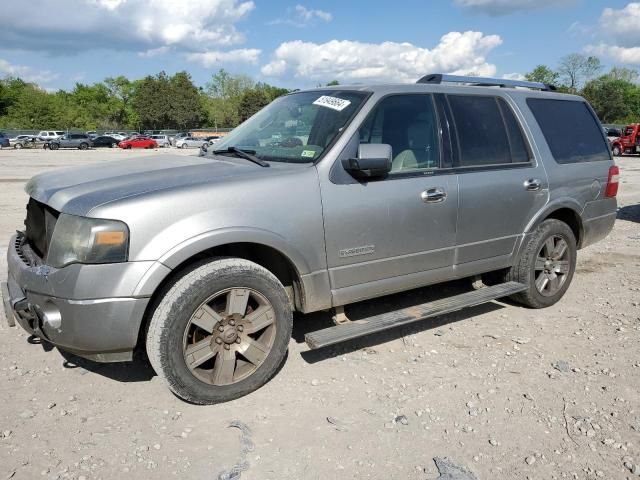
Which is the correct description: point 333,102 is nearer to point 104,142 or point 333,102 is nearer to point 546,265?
point 546,265

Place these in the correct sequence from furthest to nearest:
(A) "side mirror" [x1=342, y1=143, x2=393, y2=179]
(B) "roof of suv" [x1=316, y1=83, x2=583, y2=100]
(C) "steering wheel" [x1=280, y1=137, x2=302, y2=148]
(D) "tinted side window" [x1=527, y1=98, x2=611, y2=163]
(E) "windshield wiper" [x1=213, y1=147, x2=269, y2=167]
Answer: (D) "tinted side window" [x1=527, y1=98, x2=611, y2=163] → (B) "roof of suv" [x1=316, y1=83, x2=583, y2=100] → (C) "steering wheel" [x1=280, y1=137, x2=302, y2=148] → (E) "windshield wiper" [x1=213, y1=147, x2=269, y2=167] → (A) "side mirror" [x1=342, y1=143, x2=393, y2=179]

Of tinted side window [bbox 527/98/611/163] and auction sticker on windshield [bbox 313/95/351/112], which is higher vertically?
auction sticker on windshield [bbox 313/95/351/112]

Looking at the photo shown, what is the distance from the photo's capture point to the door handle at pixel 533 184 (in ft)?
14.7

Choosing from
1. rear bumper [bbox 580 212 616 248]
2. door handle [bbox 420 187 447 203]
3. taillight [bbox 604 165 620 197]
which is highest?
door handle [bbox 420 187 447 203]

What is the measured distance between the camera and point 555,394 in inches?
134

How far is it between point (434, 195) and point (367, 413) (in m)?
1.64

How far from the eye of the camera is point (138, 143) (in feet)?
167

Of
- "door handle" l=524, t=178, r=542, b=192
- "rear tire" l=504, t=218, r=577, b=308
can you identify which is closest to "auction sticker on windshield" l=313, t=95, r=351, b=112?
"door handle" l=524, t=178, r=542, b=192

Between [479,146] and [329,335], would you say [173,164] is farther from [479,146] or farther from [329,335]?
[479,146]

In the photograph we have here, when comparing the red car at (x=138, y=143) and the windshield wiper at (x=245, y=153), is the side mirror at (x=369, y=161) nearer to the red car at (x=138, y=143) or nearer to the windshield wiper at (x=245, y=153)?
the windshield wiper at (x=245, y=153)

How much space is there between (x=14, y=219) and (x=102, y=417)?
723 centimetres

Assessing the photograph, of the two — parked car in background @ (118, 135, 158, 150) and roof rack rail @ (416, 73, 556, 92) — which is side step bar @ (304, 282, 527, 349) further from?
parked car in background @ (118, 135, 158, 150)

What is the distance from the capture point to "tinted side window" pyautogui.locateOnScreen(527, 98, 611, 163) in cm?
479

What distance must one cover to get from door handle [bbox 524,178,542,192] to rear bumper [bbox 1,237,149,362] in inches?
128
